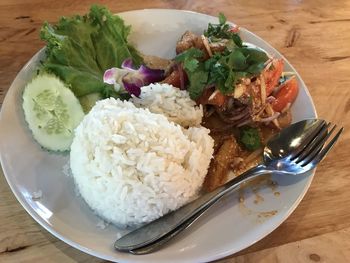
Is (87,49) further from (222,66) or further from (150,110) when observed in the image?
(222,66)

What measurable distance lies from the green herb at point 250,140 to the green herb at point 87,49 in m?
0.49

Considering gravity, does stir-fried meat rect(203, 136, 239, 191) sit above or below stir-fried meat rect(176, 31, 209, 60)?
below

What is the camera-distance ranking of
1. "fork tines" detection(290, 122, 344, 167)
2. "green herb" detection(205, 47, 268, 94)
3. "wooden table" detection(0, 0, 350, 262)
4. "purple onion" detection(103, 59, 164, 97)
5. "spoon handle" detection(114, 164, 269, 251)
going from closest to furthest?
"spoon handle" detection(114, 164, 269, 251) → "wooden table" detection(0, 0, 350, 262) → "fork tines" detection(290, 122, 344, 167) → "green herb" detection(205, 47, 268, 94) → "purple onion" detection(103, 59, 164, 97)

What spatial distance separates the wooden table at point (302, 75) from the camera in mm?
1375

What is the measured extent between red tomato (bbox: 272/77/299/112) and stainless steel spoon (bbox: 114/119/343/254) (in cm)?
17

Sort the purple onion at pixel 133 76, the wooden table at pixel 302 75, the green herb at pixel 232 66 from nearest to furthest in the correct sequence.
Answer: the wooden table at pixel 302 75 < the green herb at pixel 232 66 < the purple onion at pixel 133 76

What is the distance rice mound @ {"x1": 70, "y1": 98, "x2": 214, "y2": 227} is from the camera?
1303 mm

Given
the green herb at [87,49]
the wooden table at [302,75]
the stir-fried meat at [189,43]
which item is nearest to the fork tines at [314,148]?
the wooden table at [302,75]

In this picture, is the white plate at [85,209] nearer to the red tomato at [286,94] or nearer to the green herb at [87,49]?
the green herb at [87,49]

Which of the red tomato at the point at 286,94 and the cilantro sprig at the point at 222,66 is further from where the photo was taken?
the red tomato at the point at 286,94

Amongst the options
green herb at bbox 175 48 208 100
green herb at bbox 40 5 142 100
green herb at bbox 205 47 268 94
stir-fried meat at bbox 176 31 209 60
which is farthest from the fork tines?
green herb at bbox 40 5 142 100

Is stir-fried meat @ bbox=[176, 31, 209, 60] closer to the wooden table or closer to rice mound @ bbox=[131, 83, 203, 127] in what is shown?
rice mound @ bbox=[131, 83, 203, 127]

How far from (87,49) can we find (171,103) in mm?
474

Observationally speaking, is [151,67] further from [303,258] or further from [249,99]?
[303,258]
